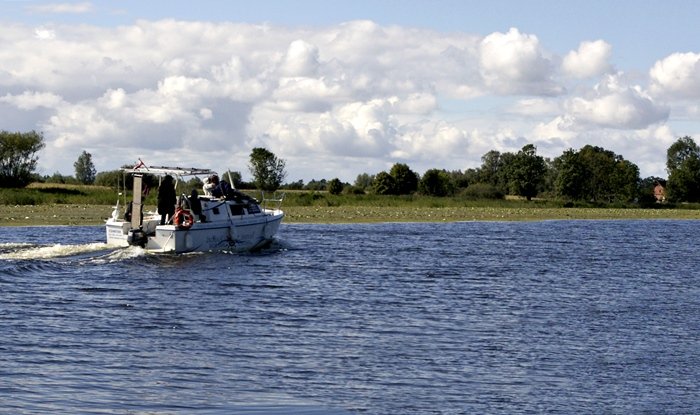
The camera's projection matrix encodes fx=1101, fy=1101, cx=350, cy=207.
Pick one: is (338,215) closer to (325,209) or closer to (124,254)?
(325,209)

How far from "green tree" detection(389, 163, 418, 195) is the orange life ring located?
443ft

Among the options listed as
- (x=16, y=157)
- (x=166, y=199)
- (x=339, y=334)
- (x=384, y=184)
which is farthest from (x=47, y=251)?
(x=384, y=184)

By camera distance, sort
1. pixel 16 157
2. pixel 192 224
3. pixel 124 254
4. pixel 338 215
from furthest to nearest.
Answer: pixel 16 157 → pixel 338 215 → pixel 192 224 → pixel 124 254

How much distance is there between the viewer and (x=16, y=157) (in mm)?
132125

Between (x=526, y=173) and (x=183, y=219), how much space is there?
445 feet

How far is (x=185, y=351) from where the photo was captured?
2311 centimetres

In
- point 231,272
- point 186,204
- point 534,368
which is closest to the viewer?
point 534,368

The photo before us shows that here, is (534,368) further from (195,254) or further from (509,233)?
(509,233)

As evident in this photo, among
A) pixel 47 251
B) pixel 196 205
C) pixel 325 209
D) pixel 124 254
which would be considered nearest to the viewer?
pixel 124 254

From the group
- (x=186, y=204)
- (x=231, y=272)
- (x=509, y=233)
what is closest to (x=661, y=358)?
(x=231, y=272)

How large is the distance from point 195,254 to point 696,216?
9639cm

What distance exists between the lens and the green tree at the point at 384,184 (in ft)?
575

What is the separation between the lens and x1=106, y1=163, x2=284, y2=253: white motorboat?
4259 cm

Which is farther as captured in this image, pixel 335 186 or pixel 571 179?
pixel 571 179
